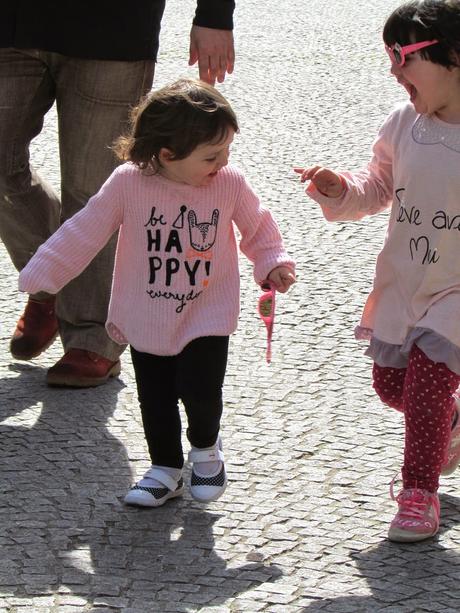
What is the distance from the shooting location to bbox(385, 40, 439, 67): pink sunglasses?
12.8ft

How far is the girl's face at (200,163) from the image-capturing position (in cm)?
397

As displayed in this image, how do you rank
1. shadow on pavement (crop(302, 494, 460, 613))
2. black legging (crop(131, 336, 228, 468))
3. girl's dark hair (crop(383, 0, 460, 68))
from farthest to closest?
1. black legging (crop(131, 336, 228, 468))
2. girl's dark hair (crop(383, 0, 460, 68))
3. shadow on pavement (crop(302, 494, 460, 613))

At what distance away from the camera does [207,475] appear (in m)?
4.16

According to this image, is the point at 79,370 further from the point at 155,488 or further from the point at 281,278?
the point at 281,278

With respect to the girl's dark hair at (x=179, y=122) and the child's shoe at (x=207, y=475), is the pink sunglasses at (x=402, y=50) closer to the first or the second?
the girl's dark hair at (x=179, y=122)

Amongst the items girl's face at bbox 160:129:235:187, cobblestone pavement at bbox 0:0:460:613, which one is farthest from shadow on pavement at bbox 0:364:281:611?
girl's face at bbox 160:129:235:187

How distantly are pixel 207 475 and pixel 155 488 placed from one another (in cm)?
15

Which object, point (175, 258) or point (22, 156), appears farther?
point (22, 156)

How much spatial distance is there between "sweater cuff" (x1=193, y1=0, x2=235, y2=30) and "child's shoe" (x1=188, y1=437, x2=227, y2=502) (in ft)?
4.71

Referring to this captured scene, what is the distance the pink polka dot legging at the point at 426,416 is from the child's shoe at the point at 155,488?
0.65 m

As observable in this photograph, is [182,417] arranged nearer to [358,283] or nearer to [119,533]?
[119,533]

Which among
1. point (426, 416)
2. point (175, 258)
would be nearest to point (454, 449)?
point (426, 416)

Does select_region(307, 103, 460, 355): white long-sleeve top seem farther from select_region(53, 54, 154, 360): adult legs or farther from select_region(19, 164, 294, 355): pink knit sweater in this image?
select_region(53, 54, 154, 360): adult legs

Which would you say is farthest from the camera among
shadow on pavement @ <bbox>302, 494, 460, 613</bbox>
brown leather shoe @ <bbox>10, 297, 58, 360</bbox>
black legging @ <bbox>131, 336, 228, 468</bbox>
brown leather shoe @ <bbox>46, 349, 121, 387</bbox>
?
brown leather shoe @ <bbox>10, 297, 58, 360</bbox>
